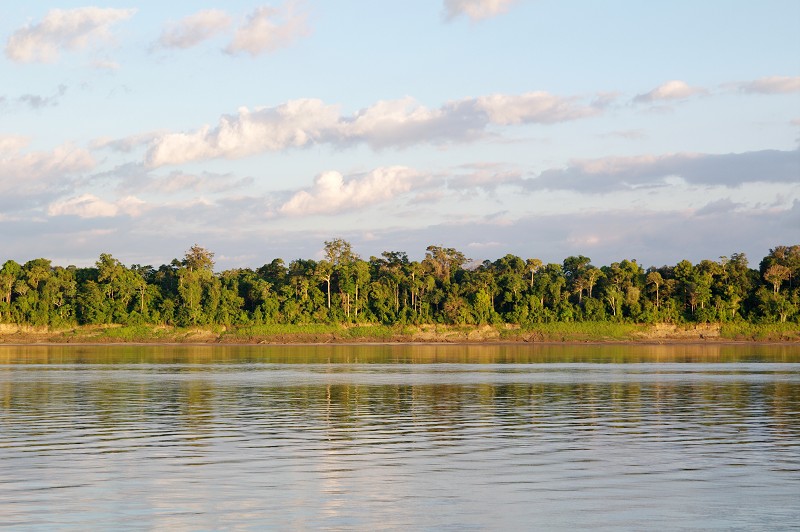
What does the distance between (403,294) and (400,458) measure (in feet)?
495

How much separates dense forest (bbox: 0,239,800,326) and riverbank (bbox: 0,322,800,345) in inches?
49.3

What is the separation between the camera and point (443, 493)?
76.5 feet

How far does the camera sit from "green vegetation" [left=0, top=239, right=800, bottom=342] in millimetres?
172125

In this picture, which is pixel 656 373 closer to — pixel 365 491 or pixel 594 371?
pixel 594 371

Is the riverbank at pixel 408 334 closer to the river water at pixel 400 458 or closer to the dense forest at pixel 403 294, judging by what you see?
the dense forest at pixel 403 294

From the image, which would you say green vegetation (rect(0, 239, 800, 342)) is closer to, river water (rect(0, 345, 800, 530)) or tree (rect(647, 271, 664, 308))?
tree (rect(647, 271, 664, 308))

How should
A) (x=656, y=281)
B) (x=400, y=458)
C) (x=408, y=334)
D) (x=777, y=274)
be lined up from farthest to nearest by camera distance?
1. (x=408, y=334)
2. (x=656, y=281)
3. (x=777, y=274)
4. (x=400, y=458)

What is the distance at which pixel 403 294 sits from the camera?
7101 inches

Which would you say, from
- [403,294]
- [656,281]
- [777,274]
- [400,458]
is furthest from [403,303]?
[400,458]

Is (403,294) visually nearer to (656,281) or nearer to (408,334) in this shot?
(408,334)

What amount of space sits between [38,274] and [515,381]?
125 metres

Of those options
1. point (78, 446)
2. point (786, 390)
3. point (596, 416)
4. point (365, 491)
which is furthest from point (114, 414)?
point (786, 390)

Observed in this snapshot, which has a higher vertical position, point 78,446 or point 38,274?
point 38,274

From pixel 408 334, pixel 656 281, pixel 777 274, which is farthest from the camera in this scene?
pixel 408 334
